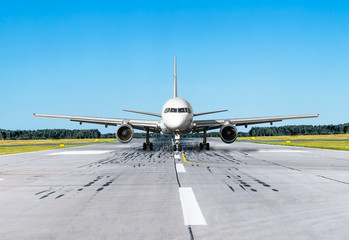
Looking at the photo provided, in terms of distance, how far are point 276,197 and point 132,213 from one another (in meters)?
3.48

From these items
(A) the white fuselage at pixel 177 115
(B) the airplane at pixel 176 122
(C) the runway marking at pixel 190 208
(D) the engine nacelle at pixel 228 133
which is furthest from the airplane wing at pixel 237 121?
(C) the runway marking at pixel 190 208

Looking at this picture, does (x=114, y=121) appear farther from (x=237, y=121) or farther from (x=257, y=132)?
(x=257, y=132)

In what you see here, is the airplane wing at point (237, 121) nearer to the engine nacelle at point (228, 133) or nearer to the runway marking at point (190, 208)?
the engine nacelle at point (228, 133)

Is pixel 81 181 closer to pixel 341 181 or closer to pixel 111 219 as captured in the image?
pixel 111 219

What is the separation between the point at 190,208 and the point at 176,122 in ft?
54.2

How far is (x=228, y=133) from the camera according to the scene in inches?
987

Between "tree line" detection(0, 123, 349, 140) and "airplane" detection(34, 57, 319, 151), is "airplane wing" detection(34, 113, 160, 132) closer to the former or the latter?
"airplane" detection(34, 57, 319, 151)

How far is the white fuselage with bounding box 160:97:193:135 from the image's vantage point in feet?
74.3

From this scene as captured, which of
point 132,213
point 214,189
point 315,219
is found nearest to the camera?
point 315,219

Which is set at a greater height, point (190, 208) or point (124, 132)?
point (124, 132)

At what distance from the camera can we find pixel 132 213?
575 cm

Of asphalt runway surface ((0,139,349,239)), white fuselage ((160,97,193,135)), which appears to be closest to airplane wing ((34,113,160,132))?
white fuselage ((160,97,193,135))

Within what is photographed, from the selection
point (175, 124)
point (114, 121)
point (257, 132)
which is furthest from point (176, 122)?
point (257, 132)

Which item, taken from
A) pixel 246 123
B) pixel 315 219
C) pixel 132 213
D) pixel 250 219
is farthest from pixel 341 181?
pixel 246 123
